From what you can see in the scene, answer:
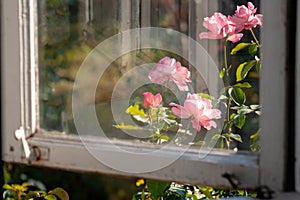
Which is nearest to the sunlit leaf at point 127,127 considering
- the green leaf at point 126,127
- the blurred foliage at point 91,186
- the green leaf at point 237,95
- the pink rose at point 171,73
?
the green leaf at point 126,127

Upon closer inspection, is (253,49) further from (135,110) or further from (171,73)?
(135,110)

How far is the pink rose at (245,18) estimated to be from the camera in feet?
3.50

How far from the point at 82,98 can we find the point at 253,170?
1.47 feet

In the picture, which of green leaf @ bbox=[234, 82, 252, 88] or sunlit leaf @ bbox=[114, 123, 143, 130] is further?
sunlit leaf @ bbox=[114, 123, 143, 130]

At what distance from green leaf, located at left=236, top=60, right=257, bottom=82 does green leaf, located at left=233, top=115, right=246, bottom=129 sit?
0.23 feet

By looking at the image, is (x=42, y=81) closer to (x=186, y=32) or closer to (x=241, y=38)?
(x=186, y=32)

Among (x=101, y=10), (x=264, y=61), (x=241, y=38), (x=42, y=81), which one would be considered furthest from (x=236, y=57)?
(x=42, y=81)

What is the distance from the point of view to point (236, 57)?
1125mm

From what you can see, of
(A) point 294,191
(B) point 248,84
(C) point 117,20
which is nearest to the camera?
(A) point 294,191

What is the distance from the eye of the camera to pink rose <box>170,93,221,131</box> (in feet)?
3.64

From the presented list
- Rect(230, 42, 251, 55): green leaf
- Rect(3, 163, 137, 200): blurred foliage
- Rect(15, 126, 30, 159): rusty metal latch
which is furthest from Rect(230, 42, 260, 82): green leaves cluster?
Rect(3, 163, 137, 200): blurred foliage

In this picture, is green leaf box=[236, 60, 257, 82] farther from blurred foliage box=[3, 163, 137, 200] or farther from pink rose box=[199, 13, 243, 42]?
blurred foliage box=[3, 163, 137, 200]

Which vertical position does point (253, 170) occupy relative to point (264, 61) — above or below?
below

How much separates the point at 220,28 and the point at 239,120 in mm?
180
